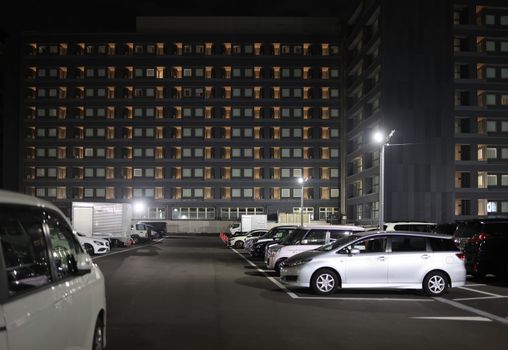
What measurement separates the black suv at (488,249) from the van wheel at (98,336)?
15.1 metres

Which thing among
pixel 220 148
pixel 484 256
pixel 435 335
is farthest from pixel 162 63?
pixel 435 335

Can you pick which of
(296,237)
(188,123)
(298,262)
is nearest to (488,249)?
(296,237)

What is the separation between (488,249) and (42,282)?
16.9 metres

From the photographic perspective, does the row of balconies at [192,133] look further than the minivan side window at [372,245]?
Yes

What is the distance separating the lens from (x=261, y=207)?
93875 millimetres

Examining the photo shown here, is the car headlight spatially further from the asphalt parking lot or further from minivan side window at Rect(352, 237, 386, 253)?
minivan side window at Rect(352, 237, 386, 253)

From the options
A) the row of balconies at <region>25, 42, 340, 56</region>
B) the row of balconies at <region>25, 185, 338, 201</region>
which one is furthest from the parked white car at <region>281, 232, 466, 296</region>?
the row of balconies at <region>25, 42, 340, 56</region>

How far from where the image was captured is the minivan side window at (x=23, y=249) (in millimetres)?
4316

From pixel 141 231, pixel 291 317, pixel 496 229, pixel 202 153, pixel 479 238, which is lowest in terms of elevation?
pixel 141 231

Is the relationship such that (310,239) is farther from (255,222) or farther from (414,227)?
(255,222)

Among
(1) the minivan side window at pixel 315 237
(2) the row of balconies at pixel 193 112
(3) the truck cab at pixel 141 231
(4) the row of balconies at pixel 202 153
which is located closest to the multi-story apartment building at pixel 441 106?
(3) the truck cab at pixel 141 231

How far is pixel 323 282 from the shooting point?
15195mm

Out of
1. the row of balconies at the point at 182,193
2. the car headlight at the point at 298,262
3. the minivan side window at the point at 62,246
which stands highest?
the row of balconies at the point at 182,193

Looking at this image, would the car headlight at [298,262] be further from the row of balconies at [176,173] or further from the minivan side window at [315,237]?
the row of balconies at [176,173]
